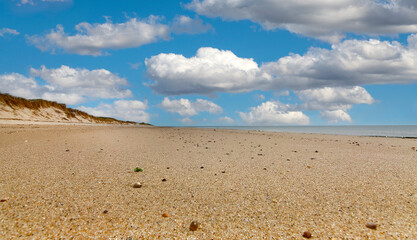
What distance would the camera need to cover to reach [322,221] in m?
3.49

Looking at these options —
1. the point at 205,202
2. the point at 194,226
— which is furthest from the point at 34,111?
the point at 194,226

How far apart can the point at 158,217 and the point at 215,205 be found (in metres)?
Result: 0.90

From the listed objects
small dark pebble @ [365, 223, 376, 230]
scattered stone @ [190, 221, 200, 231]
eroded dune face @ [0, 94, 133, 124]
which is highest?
eroded dune face @ [0, 94, 133, 124]

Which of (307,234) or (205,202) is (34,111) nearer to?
(205,202)

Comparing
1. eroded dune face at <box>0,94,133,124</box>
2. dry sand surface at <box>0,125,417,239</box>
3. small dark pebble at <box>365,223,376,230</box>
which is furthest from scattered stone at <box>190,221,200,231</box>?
eroded dune face at <box>0,94,133,124</box>

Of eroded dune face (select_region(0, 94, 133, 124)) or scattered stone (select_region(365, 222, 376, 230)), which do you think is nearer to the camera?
scattered stone (select_region(365, 222, 376, 230))

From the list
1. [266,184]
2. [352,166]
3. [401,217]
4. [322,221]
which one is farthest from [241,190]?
[352,166]

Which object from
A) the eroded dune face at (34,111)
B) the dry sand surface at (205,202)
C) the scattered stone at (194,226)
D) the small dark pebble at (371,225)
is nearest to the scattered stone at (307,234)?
the dry sand surface at (205,202)

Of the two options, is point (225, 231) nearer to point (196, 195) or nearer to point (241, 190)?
point (196, 195)

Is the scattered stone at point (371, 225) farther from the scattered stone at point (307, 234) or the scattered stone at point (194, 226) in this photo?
the scattered stone at point (194, 226)

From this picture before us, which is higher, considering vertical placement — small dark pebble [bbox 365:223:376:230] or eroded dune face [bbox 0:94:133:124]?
eroded dune face [bbox 0:94:133:124]

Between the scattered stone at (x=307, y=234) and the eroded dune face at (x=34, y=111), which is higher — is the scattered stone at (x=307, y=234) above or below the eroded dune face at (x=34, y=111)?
below

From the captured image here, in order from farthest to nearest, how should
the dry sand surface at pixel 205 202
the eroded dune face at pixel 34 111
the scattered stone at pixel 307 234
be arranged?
the eroded dune face at pixel 34 111 → the dry sand surface at pixel 205 202 → the scattered stone at pixel 307 234

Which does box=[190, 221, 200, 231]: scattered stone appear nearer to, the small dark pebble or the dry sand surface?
the dry sand surface
